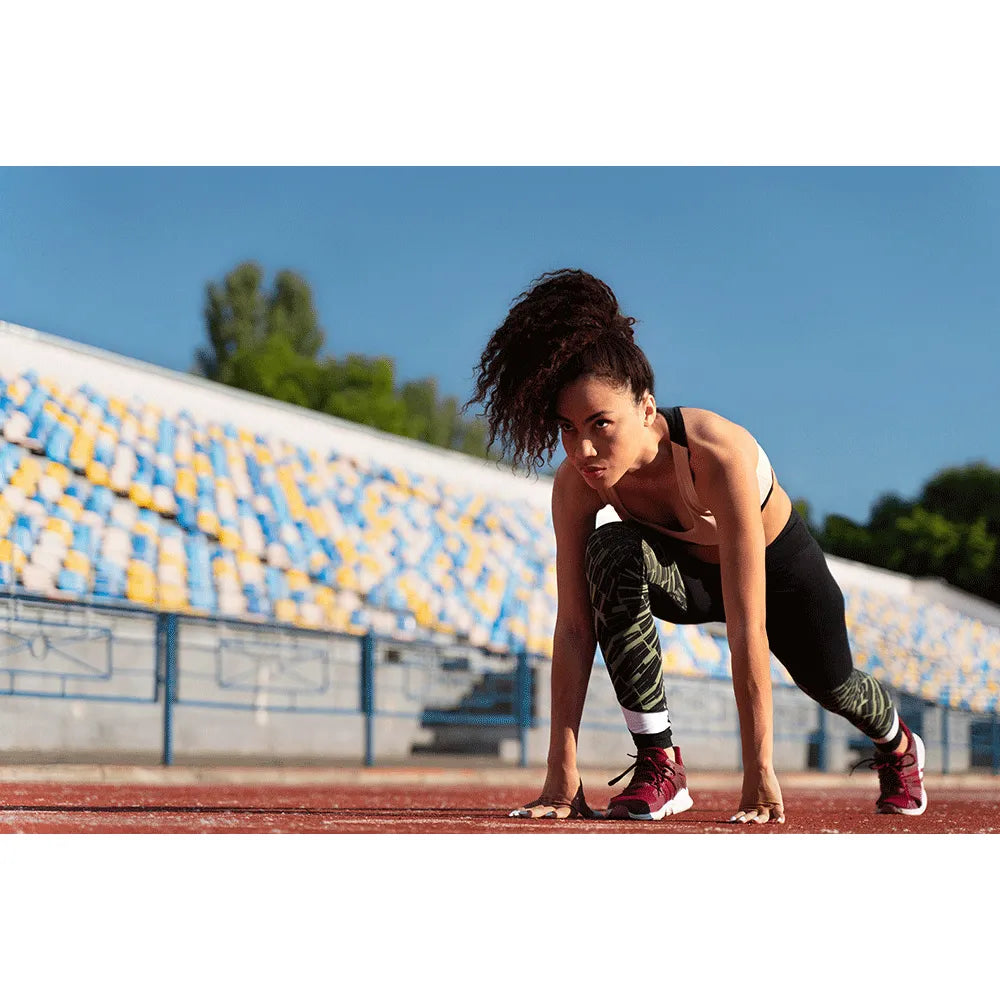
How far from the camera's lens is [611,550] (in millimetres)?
3715

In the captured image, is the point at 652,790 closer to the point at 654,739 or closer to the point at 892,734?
the point at 654,739

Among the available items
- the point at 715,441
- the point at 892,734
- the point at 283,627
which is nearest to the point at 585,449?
the point at 715,441

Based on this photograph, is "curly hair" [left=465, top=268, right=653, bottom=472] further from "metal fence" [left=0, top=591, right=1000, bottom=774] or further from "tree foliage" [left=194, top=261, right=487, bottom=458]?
"tree foliage" [left=194, top=261, right=487, bottom=458]

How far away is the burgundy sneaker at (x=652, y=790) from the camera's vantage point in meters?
3.68

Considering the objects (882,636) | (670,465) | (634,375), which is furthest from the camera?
(882,636)

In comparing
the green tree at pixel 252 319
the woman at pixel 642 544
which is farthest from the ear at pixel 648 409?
the green tree at pixel 252 319

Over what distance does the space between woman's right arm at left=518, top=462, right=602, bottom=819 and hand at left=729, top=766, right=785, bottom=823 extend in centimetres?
52

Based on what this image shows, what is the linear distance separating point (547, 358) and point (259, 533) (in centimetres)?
1154

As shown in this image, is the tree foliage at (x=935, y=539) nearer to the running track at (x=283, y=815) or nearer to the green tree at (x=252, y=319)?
the green tree at (x=252, y=319)

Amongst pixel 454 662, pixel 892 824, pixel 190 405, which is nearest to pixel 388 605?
pixel 454 662

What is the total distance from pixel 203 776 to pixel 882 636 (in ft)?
56.6

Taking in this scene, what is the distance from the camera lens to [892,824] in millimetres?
4121

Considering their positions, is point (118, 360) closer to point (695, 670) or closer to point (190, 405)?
point (190, 405)

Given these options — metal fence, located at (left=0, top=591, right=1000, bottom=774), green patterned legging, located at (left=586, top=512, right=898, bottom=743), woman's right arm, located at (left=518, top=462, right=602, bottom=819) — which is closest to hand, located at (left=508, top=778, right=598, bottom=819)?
woman's right arm, located at (left=518, top=462, right=602, bottom=819)
